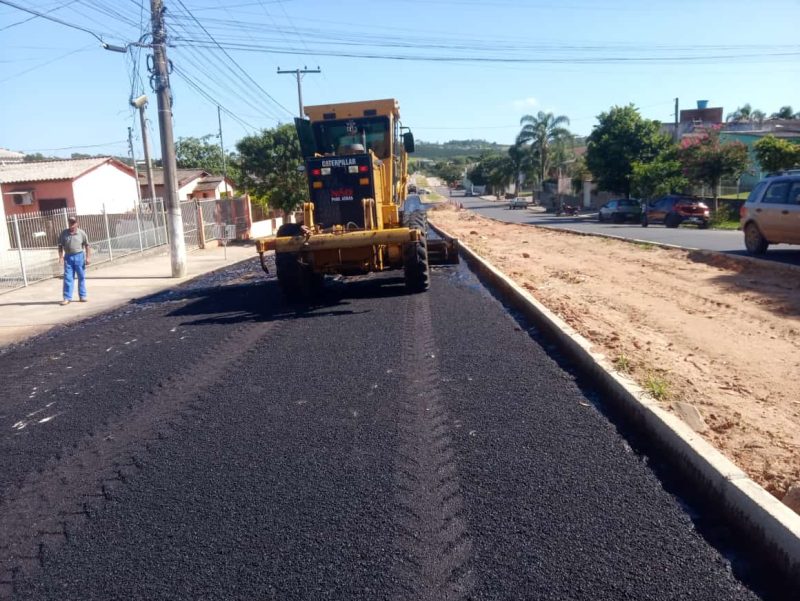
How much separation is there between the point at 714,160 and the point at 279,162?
812 inches

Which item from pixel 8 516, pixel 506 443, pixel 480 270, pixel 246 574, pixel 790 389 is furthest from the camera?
pixel 480 270

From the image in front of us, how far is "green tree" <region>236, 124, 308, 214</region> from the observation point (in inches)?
1262

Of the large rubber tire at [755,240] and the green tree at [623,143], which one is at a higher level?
the green tree at [623,143]

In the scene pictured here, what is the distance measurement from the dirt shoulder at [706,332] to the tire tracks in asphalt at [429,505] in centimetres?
181

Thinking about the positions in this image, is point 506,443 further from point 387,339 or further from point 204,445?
point 387,339

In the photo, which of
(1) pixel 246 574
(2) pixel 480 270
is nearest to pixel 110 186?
(2) pixel 480 270

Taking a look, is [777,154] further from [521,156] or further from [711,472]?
[521,156]

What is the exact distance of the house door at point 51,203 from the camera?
30.7 meters

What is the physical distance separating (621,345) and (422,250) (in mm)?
4645

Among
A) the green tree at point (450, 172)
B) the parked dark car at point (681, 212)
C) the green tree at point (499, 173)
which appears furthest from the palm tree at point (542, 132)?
the green tree at point (450, 172)

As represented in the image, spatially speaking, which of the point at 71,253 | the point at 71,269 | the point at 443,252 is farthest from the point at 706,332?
the point at 71,269

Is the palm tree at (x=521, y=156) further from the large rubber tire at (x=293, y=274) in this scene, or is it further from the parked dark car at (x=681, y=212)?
the large rubber tire at (x=293, y=274)

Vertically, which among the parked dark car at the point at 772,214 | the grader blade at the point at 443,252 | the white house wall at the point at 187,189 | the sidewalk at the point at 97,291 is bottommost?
the sidewalk at the point at 97,291

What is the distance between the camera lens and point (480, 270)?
1506 centimetres
